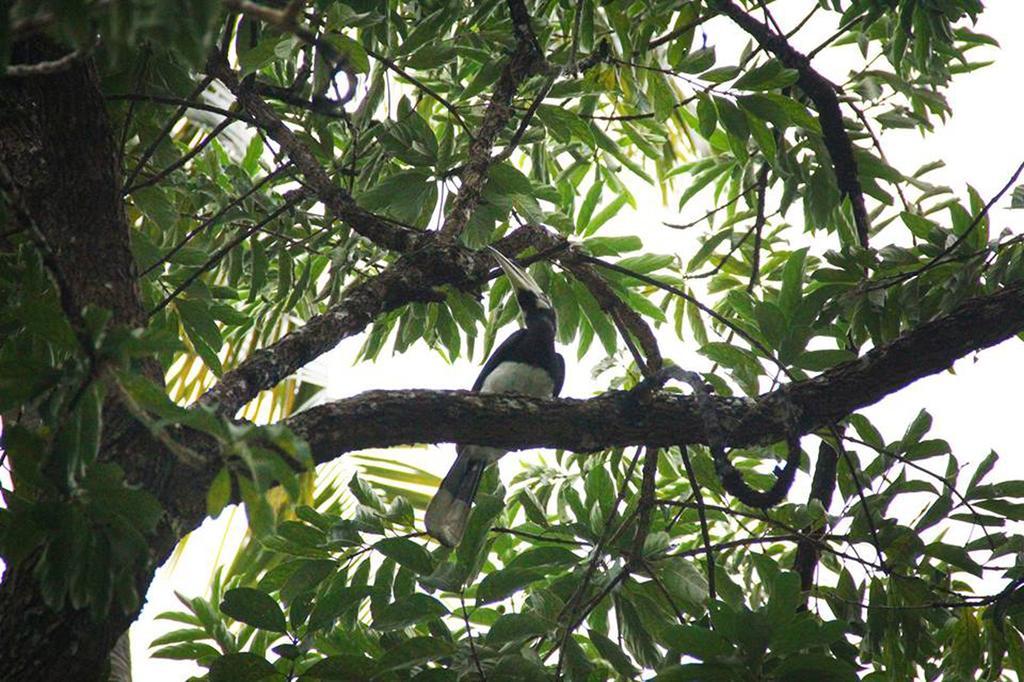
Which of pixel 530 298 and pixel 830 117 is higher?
pixel 830 117

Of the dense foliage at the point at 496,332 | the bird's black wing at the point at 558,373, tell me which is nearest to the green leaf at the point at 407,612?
the dense foliage at the point at 496,332

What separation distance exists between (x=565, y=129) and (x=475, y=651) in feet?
4.03

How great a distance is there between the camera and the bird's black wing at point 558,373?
3.44 m

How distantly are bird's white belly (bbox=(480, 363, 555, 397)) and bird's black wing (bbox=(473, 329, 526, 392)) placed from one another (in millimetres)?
113

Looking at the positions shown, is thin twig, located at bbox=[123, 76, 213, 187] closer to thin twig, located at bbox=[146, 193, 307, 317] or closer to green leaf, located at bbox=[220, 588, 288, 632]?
thin twig, located at bbox=[146, 193, 307, 317]

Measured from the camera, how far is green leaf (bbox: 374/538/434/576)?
1.82 metres

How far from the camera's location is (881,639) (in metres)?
2.02

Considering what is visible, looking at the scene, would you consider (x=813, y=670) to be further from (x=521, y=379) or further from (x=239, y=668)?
(x=521, y=379)

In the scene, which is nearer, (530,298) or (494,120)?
(494,120)

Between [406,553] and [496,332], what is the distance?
1.18m

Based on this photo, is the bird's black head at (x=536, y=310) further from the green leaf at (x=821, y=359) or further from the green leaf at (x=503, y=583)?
the green leaf at (x=503, y=583)

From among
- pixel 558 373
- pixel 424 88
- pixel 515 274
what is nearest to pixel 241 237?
pixel 424 88

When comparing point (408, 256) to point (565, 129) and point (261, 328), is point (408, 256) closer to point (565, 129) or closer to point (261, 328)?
point (565, 129)

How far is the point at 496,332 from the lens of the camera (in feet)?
9.58
